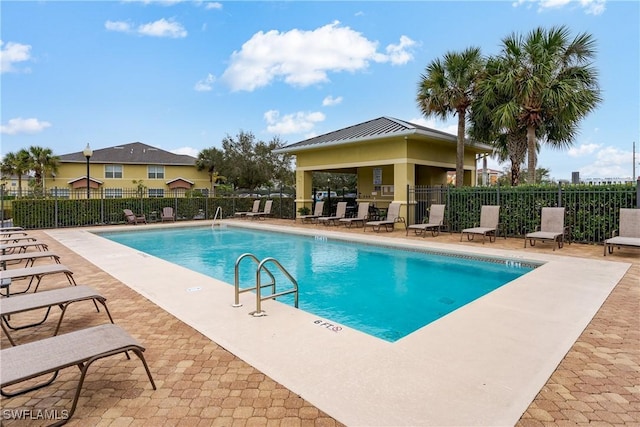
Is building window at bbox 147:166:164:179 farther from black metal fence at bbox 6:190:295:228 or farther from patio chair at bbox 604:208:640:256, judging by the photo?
patio chair at bbox 604:208:640:256

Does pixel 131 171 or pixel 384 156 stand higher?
pixel 131 171

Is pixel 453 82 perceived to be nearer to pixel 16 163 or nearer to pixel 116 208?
pixel 116 208

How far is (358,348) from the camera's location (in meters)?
3.68

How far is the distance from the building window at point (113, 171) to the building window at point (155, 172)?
2817 millimetres

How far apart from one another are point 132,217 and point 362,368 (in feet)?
60.0

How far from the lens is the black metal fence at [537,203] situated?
1037cm

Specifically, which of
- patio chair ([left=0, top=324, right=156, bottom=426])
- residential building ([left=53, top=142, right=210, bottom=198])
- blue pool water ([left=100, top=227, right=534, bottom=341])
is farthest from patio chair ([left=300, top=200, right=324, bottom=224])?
residential building ([left=53, top=142, right=210, bottom=198])

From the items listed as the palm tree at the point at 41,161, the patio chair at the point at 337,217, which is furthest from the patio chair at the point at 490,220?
the palm tree at the point at 41,161

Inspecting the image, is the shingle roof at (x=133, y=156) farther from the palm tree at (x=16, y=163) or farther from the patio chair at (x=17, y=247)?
the patio chair at (x=17, y=247)

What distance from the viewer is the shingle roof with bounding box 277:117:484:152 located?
1462 cm

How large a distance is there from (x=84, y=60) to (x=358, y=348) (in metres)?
19.1

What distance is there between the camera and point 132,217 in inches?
730

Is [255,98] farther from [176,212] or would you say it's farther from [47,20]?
[47,20]

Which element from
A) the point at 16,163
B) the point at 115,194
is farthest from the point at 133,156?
the point at 115,194
